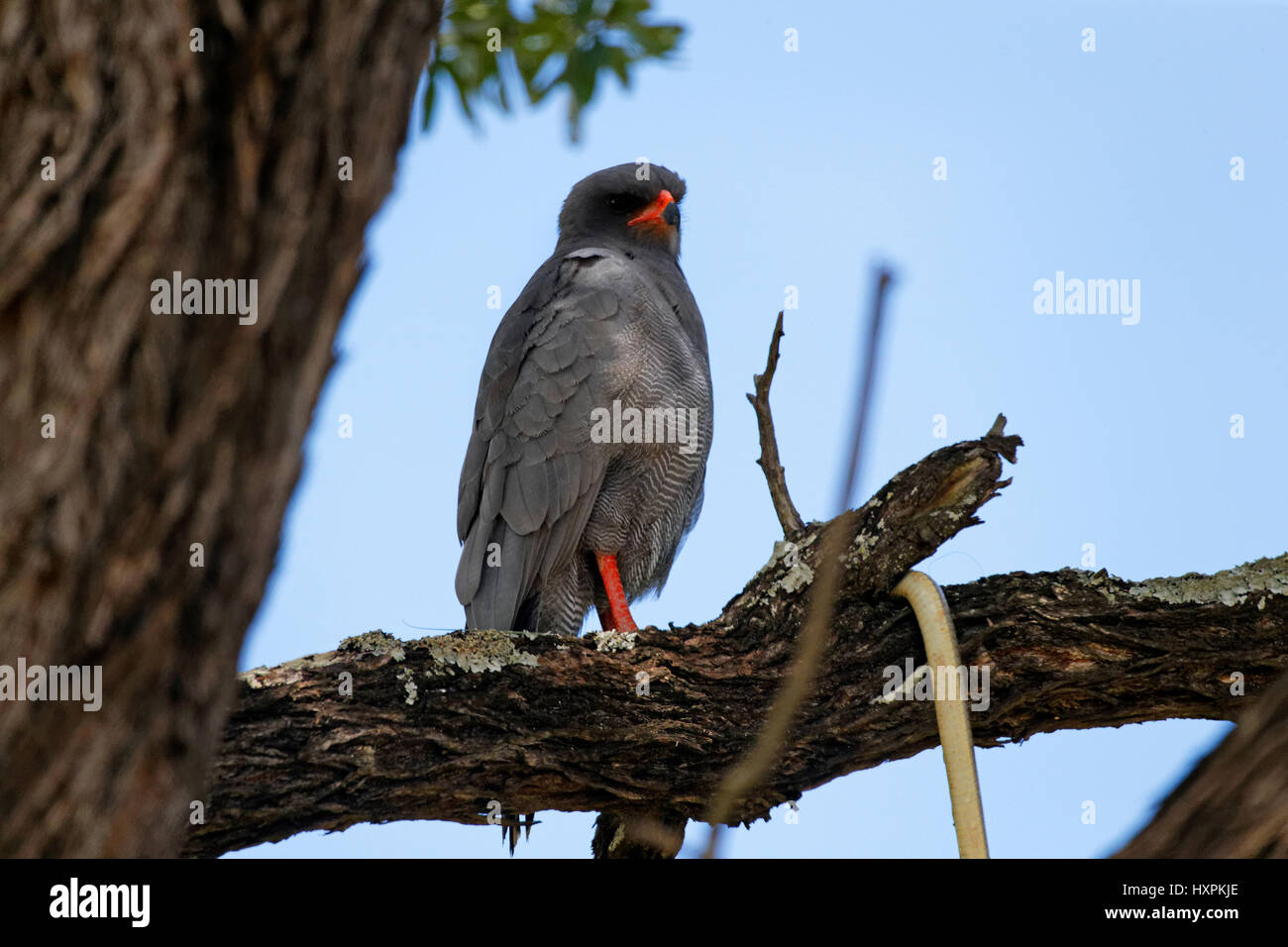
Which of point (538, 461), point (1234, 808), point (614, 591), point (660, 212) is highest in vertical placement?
point (660, 212)

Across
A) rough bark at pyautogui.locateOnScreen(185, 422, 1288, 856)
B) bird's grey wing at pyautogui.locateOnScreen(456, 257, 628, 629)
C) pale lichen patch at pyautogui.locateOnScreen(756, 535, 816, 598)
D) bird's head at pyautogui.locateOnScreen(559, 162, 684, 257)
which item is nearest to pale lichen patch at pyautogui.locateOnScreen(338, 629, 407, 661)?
rough bark at pyautogui.locateOnScreen(185, 422, 1288, 856)

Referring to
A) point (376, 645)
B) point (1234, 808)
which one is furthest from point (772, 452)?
point (1234, 808)

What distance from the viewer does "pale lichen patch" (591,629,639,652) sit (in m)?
3.92

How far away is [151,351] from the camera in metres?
1.35

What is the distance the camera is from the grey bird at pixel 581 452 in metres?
5.62

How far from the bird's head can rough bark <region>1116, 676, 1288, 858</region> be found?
215 inches

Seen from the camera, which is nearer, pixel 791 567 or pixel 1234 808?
pixel 1234 808

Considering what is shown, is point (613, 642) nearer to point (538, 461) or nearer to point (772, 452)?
point (772, 452)

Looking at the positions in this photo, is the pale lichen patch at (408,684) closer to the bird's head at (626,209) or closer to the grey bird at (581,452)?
the grey bird at (581,452)

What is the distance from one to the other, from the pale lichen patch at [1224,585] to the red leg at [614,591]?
249 cm

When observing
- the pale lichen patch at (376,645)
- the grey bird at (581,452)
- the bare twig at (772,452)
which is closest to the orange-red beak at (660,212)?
the grey bird at (581,452)

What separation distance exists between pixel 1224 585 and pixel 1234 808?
2.71m
